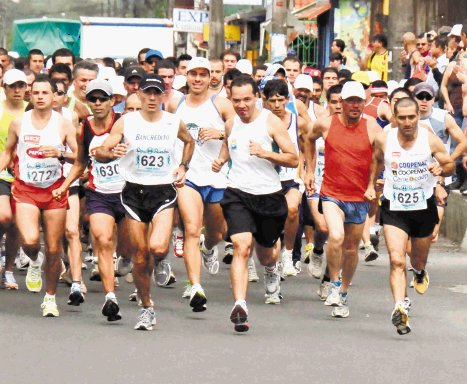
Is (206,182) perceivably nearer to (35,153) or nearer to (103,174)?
(103,174)

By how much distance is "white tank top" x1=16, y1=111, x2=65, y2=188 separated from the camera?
1309 cm

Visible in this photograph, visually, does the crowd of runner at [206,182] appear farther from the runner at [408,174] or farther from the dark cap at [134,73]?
the dark cap at [134,73]

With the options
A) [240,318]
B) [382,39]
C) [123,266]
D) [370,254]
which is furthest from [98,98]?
[382,39]

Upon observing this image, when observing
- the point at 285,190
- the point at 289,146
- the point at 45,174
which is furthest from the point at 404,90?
the point at 45,174

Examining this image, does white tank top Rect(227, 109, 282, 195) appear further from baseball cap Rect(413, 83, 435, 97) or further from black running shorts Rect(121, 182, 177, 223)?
baseball cap Rect(413, 83, 435, 97)

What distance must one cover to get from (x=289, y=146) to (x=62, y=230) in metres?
1.96

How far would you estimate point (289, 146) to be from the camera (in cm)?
1284

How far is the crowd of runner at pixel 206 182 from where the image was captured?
12.4 m

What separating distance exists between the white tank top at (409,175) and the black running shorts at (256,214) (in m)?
0.96

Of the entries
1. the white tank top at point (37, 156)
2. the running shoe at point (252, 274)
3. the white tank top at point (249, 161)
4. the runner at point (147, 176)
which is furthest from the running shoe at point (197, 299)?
the running shoe at point (252, 274)

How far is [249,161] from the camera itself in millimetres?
12938

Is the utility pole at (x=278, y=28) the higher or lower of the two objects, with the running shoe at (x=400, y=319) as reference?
higher

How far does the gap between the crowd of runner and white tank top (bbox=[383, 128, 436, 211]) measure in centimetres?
1

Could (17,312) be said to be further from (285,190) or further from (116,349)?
(285,190)
